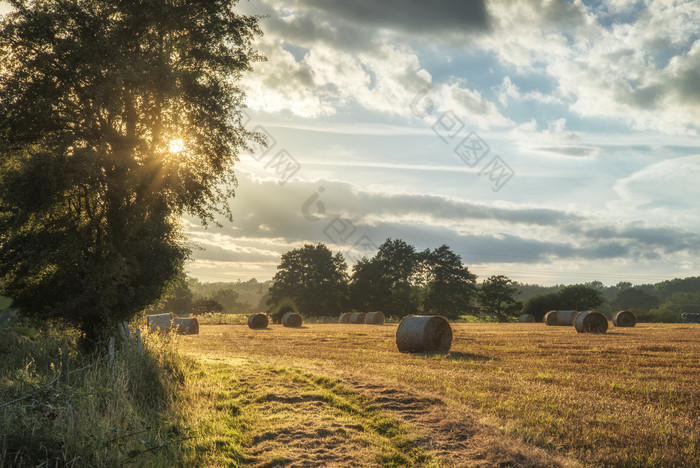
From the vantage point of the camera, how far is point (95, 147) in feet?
52.3

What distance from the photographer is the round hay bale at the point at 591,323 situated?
31219mm

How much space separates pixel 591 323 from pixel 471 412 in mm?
26409

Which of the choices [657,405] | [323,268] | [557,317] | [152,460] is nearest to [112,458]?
[152,460]

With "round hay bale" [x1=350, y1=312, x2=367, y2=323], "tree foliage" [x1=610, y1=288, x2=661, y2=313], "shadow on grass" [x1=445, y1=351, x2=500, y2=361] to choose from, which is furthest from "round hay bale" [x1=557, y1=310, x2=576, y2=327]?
"tree foliage" [x1=610, y1=288, x2=661, y2=313]

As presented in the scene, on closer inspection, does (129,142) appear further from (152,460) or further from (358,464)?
(358,464)

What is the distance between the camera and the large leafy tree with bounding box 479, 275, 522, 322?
83994 mm

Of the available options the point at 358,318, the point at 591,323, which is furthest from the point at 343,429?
the point at 358,318

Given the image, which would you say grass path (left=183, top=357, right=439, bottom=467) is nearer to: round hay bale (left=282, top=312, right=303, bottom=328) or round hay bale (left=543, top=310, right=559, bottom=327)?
round hay bale (left=282, top=312, right=303, bottom=328)

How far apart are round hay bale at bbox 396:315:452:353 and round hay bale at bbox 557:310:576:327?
29.4 meters

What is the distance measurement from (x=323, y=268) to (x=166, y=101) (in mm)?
70393

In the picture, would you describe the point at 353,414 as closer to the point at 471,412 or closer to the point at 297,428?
the point at 297,428

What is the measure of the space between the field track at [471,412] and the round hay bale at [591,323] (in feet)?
51.3

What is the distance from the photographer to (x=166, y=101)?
57.7 feet

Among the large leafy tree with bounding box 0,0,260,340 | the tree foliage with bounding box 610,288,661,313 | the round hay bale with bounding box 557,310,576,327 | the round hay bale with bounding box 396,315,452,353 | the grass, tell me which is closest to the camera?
the grass
